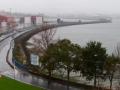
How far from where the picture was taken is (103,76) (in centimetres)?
1300

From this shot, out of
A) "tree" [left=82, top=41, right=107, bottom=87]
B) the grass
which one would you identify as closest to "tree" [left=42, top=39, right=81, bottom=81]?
"tree" [left=82, top=41, right=107, bottom=87]

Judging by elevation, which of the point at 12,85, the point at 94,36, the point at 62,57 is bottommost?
the point at 94,36

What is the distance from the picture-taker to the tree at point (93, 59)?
12.7 meters

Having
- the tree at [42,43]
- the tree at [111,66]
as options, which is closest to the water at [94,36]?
the tree at [42,43]

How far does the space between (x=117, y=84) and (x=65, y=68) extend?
2.16 m

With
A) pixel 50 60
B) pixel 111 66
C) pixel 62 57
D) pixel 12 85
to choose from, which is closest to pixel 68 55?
pixel 62 57

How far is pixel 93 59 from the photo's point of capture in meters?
12.8

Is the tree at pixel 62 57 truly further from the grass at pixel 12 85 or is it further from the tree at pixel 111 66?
the grass at pixel 12 85

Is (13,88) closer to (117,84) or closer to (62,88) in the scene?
(62,88)

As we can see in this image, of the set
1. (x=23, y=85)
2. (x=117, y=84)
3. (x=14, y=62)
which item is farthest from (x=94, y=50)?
(x=14, y=62)

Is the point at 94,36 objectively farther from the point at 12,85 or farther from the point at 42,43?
the point at 12,85

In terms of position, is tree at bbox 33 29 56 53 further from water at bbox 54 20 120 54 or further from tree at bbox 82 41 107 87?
tree at bbox 82 41 107 87

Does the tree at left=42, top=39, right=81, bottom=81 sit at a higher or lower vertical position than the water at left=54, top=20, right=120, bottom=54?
higher

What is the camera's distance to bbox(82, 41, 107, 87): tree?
12719 mm
